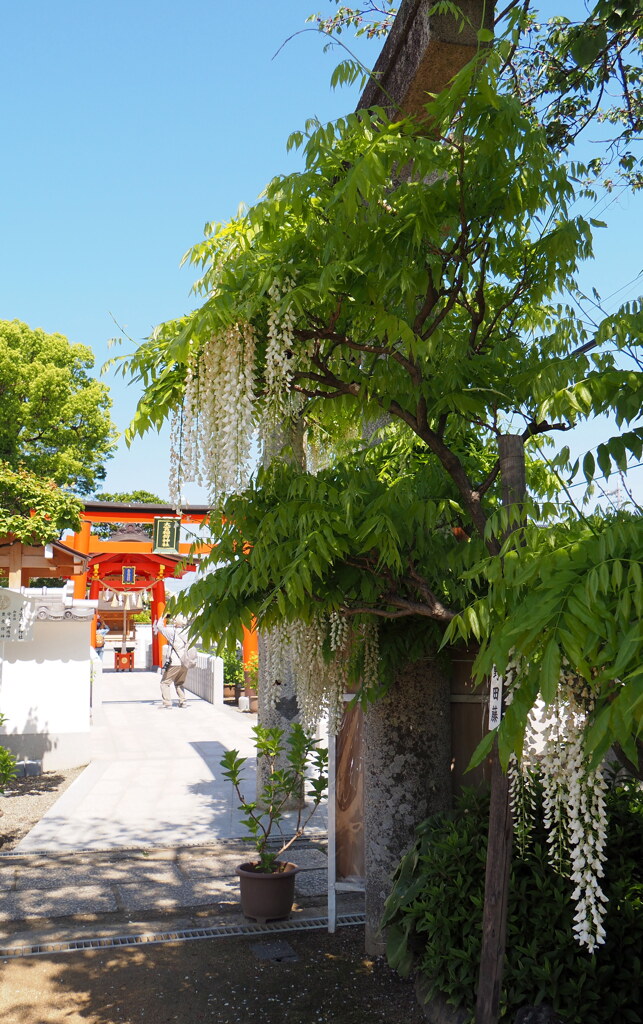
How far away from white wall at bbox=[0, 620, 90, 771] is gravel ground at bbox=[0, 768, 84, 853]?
1.24ft

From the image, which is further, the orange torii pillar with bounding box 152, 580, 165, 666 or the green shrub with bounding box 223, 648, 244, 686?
the orange torii pillar with bounding box 152, 580, 165, 666

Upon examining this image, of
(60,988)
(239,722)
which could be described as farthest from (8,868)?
(239,722)

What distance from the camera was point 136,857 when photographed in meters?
7.82

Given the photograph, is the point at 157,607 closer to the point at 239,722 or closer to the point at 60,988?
the point at 239,722

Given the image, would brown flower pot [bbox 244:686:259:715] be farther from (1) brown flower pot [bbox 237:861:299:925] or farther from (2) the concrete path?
(1) brown flower pot [bbox 237:861:299:925]

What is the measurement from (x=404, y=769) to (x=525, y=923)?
137cm

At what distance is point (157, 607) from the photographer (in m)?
29.9

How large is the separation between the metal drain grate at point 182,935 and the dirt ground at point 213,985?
97 millimetres

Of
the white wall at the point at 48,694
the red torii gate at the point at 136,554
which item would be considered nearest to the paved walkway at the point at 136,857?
the white wall at the point at 48,694

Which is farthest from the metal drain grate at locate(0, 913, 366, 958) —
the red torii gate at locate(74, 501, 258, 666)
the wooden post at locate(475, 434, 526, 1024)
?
the red torii gate at locate(74, 501, 258, 666)

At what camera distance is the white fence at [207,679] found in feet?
65.0

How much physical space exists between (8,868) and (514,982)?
17.2ft

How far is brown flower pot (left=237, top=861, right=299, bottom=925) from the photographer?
6.02m

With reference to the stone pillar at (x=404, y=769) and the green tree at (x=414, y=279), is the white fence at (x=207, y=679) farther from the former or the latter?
the green tree at (x=414, y=279)
